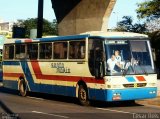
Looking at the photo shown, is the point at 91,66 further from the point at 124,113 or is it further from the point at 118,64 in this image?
the point at 124,113

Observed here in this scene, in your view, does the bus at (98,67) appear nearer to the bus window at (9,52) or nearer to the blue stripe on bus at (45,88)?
the blue stripe on bus at (45,88)

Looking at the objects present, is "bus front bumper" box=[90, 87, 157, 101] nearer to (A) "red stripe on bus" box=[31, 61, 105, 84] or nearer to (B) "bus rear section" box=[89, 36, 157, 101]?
(B) "bus rear section" box=[89, 36, 157, 101]

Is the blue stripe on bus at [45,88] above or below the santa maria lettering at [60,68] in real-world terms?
below

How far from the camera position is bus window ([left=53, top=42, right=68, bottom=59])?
1881 centimetres

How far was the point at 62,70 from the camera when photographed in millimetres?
19062

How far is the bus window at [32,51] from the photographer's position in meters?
21.0

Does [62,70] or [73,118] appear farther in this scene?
[62,70]

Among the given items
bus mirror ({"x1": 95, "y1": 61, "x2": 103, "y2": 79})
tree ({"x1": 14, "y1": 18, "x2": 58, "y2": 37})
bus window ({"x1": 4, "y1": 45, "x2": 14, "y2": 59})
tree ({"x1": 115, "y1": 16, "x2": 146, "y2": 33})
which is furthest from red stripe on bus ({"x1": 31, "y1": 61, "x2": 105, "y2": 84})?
tree ({"x1": 14, "y1": 18, "x2": 58, "y2": 37})

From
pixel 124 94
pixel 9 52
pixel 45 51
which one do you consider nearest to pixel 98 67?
pixel 124 94

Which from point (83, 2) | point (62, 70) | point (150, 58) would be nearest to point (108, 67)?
point (150, 58)

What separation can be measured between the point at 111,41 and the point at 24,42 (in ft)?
21.6

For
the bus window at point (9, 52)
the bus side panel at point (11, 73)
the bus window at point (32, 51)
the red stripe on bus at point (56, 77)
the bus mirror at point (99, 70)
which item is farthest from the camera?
the bus window at point (9, 52)

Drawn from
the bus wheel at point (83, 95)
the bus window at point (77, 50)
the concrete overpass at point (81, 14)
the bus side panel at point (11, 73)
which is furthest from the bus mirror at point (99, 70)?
the concrete overpass at point (81, 14)

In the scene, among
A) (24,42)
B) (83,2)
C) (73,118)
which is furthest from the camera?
(83,2)
